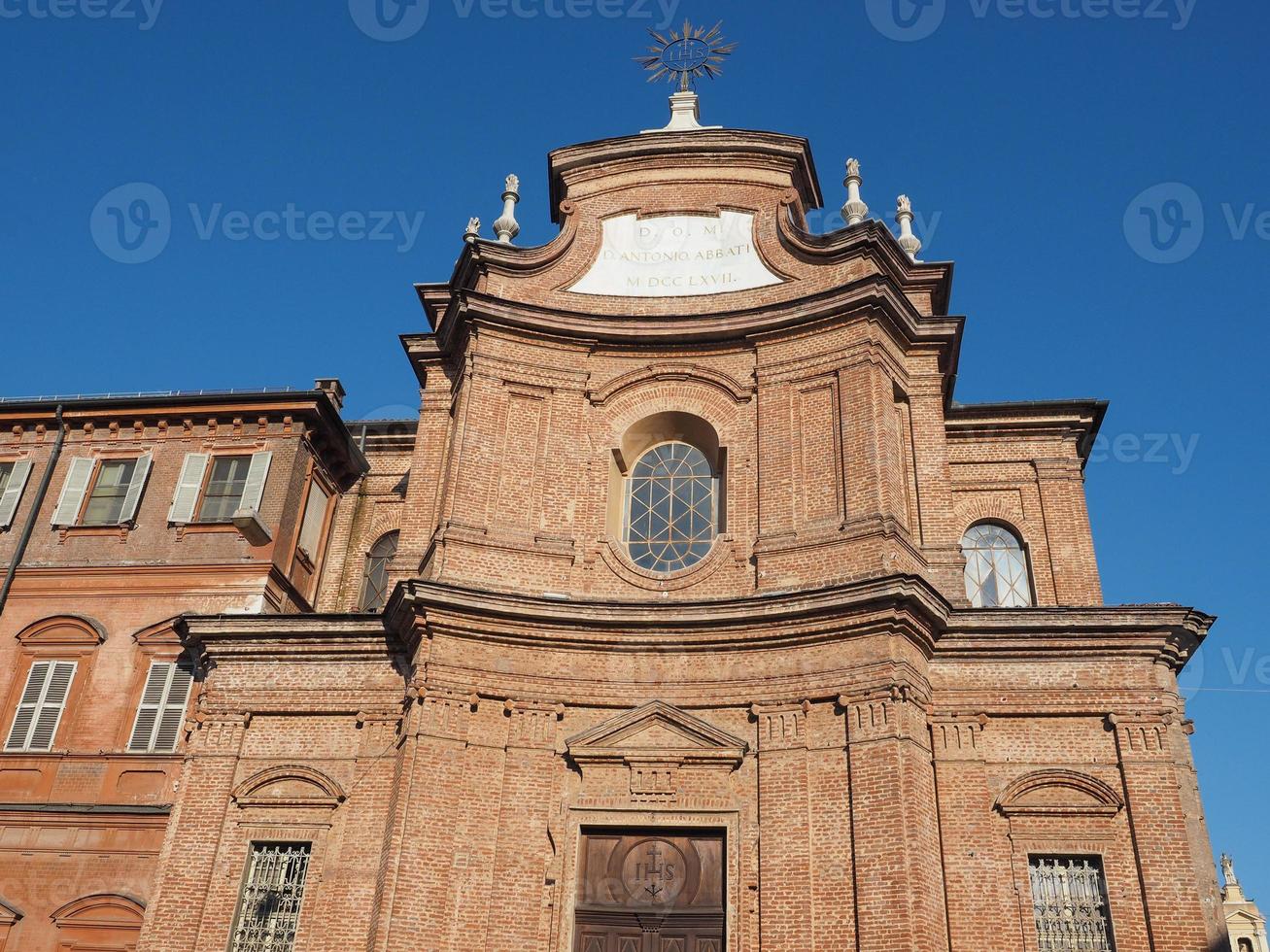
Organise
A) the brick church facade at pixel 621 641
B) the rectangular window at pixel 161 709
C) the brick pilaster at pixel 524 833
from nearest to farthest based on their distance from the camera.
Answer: the brick pilaster at pixel 524 833 → the brick church facade at pixel 621 641 → the rectangular window at pixel 161 709

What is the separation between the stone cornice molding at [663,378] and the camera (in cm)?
1988

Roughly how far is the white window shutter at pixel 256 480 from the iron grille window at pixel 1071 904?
14.0 m

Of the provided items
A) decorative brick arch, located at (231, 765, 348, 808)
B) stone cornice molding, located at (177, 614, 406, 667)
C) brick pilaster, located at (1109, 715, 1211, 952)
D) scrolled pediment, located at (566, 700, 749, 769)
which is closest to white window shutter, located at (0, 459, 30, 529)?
stone cornice molding, located at (177, 614, 406, 667)

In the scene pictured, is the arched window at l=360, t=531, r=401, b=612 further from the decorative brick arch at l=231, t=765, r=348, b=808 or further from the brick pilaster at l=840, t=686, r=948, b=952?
the brick pilaster at l=840, t=686, r=948, b=952

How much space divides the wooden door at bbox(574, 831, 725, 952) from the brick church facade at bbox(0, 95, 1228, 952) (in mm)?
42

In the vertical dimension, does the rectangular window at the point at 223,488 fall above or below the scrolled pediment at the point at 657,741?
above

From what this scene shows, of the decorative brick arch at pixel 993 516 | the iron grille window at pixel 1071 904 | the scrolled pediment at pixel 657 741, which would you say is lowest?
the iron grille window at pixel 1071 904

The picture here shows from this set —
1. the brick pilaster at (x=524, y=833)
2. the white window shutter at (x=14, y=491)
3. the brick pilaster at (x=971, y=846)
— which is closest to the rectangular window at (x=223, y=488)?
the white window shutter at (x=14, y=491)

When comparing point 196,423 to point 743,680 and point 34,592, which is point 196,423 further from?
point 743,680

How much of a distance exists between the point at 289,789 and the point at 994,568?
12626 millimetres

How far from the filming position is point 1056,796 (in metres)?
16.2

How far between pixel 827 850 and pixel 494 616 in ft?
18.8

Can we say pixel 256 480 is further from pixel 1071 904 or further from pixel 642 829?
pixel 1071 904

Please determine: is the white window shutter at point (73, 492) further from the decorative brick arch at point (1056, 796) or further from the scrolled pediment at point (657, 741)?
the decorative brick arch at point (1056, 796)
